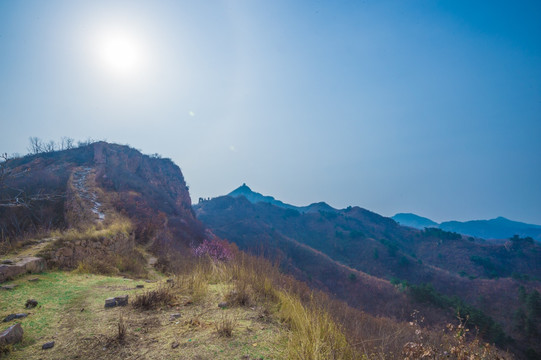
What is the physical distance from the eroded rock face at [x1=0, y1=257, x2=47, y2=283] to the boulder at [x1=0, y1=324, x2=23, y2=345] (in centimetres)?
308

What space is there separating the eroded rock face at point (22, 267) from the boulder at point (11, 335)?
3.08m

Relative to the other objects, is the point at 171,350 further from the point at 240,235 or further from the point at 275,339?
the point at 240,235

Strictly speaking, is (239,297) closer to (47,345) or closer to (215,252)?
(47,345)

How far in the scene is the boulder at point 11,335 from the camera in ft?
7.69

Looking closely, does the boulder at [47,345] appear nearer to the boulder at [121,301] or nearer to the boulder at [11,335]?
the boulder at [11,335]

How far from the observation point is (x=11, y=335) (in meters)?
2.41

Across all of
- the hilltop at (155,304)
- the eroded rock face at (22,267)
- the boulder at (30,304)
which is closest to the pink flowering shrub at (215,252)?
the hilltop at (155,304)

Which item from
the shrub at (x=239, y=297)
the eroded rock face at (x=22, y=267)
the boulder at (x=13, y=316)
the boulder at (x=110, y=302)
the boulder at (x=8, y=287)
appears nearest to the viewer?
the boulder at (x=13, y=316)

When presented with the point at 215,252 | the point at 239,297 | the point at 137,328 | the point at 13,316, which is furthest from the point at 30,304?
the point at 215,252

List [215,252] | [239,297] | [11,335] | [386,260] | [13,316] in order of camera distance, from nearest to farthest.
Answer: [11,335]
[13,316]
[239,297]
[215,252]
[386,260]

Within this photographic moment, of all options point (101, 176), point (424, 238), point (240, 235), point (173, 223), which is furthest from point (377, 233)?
point (101, 176)

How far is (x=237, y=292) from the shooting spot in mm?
3982

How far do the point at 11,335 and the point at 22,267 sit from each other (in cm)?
367

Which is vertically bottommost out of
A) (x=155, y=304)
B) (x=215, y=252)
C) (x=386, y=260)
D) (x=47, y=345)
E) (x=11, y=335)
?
(x=386, y=260)
